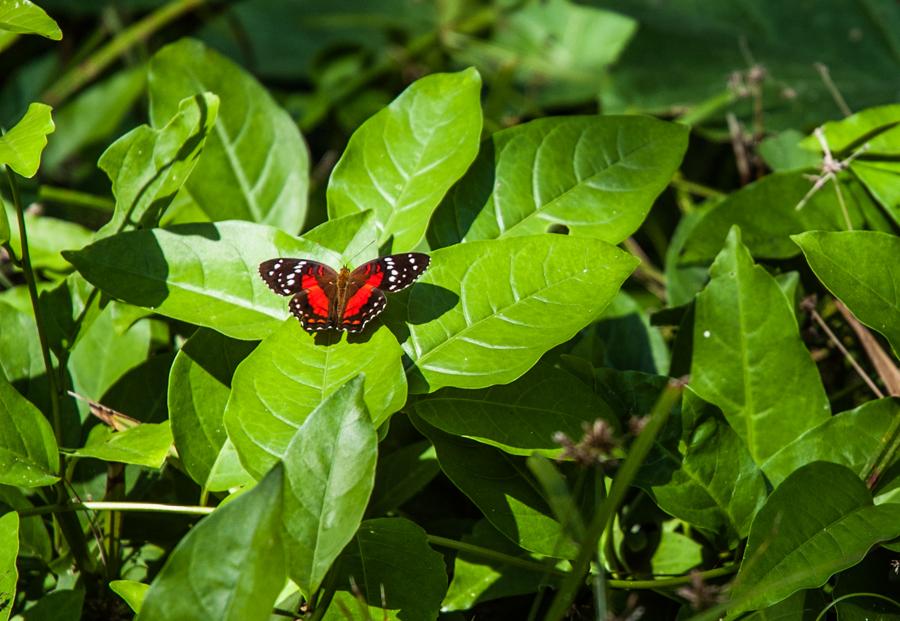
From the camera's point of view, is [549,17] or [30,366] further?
[549,17]

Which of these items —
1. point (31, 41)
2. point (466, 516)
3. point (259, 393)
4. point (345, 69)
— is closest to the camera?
point (259, 393)

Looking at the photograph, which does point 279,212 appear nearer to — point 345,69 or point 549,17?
point 345,69

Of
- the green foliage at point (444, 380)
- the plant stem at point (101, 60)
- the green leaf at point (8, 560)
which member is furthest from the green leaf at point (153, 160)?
the plant stem at point (101, 60)

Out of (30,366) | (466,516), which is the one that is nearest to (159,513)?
(30,366)

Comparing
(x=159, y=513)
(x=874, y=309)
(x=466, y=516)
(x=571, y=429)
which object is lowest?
(x=466, y=516)

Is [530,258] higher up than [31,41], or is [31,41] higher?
[530,258]

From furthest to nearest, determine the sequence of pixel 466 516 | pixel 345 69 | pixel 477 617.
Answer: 1. pixel 345 69
2. pixel 466 516
3. pixel 477 617
